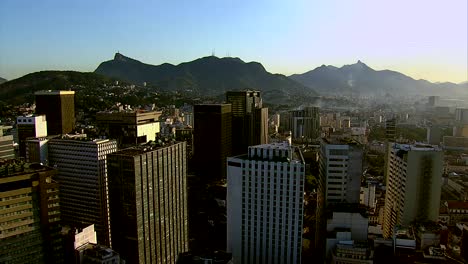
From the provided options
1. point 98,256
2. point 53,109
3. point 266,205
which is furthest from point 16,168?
point 53,109

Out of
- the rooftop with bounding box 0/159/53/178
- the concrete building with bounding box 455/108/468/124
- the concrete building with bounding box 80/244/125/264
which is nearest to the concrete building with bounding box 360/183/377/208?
the concrete building with bounding box 80/244/125/264

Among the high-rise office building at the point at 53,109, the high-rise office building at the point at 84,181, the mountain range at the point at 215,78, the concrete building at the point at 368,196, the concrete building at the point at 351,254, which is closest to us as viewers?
the concrete building at the point at 351,254

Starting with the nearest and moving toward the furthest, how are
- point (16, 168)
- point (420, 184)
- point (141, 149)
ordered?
point (16, 168) → point (141, 149) → point (420, 184)

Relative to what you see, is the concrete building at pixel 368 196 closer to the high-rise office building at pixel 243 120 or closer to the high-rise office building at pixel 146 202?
the high-rise office building at pixel 146 202

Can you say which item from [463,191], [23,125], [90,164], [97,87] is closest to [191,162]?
[23,125]

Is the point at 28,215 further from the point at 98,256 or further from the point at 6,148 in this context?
the point at 6,148

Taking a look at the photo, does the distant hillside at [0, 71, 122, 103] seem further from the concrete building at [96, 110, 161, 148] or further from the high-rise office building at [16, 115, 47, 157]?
the concrete building at [96, 110, 161, 148]

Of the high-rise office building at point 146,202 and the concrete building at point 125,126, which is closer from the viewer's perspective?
the high-rise office building at point 146,202

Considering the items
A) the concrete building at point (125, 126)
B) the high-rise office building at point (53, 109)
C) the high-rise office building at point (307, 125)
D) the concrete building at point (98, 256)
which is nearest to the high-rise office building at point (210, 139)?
the concrete building at point (125, 126)
